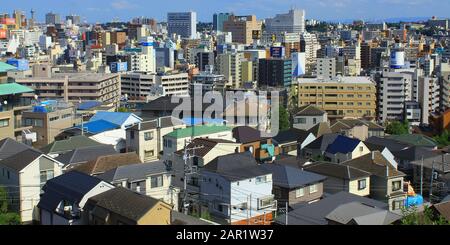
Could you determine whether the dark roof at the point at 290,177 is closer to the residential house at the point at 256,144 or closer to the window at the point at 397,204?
the window at the point at 397,204

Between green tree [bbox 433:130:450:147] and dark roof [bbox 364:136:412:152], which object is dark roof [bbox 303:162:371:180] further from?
green tree [bbox 433:130:450:147]

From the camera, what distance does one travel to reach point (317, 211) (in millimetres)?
4543

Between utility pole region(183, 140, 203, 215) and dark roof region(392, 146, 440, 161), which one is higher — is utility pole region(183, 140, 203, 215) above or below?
above

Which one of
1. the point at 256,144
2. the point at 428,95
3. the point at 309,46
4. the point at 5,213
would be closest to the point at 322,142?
the point at 256,144

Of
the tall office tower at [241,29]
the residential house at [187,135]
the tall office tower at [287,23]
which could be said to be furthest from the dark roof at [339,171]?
the tall office tower at [287,23]

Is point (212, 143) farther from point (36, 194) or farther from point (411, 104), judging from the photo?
point (411, 104)

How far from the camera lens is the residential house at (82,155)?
221 inches

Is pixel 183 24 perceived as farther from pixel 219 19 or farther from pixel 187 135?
pixel 187 135

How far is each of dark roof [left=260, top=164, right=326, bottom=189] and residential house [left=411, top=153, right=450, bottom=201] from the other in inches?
72.0

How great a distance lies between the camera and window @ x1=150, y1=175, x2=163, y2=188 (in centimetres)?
508

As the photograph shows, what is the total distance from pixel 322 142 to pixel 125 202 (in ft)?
14.6

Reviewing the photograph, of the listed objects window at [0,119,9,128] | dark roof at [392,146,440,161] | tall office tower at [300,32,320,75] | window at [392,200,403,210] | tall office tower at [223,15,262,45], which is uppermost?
tall office tower at [223,15,262,45]

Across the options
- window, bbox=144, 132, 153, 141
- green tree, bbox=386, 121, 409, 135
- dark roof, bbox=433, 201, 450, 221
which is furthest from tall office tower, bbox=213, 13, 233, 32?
dark roof, bbox=433, 201, 450, 221

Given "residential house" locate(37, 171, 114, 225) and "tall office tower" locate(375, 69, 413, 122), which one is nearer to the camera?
"residential house" locate(37, 171, 114, 225)
